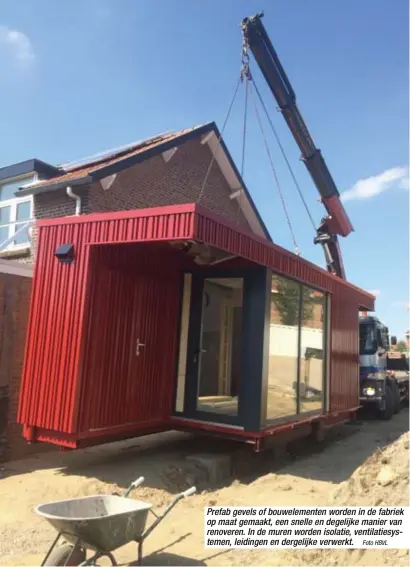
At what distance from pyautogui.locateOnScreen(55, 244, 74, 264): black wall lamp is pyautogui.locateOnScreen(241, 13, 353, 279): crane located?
6627 millimetres

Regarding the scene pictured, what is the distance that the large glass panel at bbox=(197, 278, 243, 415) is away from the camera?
8352 millimetres

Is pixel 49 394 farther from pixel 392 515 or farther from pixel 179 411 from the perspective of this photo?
pixel 392 515

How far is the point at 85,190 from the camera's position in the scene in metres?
10.9

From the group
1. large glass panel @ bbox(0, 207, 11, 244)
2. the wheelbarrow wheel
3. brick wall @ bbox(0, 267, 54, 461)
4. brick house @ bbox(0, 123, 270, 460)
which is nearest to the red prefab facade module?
brick wall @ bbox(0, 267, 54, 461)

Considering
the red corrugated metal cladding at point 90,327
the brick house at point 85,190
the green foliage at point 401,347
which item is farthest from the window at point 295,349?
the green foliage at point 401,347

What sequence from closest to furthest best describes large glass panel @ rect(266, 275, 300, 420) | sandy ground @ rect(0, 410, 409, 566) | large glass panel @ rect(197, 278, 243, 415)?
sandy ground @ rect(0, 410, 409, 566) → large glass panel @ rect(266, 275, 300, 420) → large glass panel @ rect(197, 278, 243, 415)

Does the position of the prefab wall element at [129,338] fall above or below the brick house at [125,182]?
below

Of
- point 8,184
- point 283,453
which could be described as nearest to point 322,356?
point 283,453

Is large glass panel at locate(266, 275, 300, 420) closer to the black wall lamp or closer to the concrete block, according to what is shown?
the concrete block

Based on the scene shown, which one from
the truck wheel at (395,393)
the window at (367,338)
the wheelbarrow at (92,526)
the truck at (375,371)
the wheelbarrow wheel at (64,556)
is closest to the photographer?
the wheelbarrow at (92,526)

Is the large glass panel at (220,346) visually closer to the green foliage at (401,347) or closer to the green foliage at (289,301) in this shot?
the green foliage at (289,301)

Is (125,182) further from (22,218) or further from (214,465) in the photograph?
(214,465)

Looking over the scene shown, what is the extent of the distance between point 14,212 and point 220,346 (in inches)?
257

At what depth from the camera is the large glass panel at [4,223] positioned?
12367 millimetres
